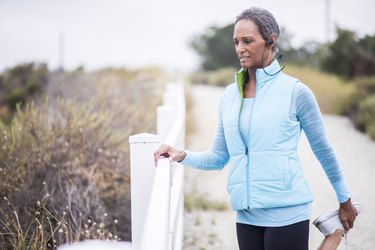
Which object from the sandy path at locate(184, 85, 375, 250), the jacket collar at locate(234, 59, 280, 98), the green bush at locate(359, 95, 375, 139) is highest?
the jacket collar at locate(234, 59, 280, 98)

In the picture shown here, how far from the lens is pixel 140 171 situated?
11.4 feet

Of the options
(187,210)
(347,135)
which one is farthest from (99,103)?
(347,135)

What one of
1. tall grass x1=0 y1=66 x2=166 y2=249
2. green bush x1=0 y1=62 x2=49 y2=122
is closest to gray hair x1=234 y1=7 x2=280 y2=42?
tall grass x1=0 y1=66 x2=166 y2=249

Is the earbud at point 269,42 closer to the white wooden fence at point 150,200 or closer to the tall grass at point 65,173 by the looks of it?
the white wooden fence at point 150,200

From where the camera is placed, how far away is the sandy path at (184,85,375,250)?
642cm

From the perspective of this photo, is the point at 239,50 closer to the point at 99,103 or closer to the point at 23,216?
the point at 23,216

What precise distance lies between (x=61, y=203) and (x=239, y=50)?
3.00 meters

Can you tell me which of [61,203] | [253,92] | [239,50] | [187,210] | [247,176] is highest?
[239,50]

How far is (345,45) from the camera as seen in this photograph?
24.5 m

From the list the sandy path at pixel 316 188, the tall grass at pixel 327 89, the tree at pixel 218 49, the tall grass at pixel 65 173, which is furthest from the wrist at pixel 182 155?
the tree at pixel 218 49

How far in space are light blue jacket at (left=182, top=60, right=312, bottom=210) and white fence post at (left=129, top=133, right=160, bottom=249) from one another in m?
0.62

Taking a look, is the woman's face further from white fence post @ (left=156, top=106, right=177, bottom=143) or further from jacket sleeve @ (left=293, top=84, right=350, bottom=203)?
white fence post @ (left=156, top=106, right=177, bottom=143)

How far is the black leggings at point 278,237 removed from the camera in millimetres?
2846

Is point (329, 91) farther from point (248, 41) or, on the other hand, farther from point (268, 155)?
point (268, 155)
